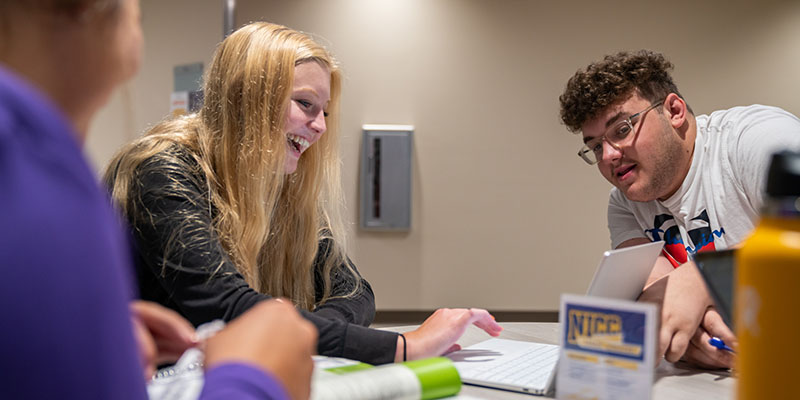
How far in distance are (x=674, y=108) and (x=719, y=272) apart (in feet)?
4.32

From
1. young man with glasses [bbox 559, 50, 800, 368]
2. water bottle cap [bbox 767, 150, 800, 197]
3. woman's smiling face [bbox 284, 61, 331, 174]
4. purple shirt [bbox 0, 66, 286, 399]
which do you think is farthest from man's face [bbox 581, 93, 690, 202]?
purple shirt [bbox 0, 66, 286, 399]

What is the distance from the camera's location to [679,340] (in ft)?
3.64

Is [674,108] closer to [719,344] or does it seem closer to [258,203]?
[719,344]

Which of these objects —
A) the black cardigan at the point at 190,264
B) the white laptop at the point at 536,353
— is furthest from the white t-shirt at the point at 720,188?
the black cardigan at the point at 190,264

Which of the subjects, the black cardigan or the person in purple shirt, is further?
the black cardigan

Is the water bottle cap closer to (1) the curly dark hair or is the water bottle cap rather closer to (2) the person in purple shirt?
(2) the person in purple shirt

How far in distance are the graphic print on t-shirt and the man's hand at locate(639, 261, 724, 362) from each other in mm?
575

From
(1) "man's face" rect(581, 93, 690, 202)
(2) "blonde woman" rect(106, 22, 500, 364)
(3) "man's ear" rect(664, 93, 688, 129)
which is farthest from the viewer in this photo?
(3) "man's ear" rect(664, 93, 688, 129)

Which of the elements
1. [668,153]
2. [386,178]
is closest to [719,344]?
[668,153]

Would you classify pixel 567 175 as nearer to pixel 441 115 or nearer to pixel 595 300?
pixel 441 115

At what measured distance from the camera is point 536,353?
1.20 meters

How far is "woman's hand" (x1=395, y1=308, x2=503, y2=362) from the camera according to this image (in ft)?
3.77

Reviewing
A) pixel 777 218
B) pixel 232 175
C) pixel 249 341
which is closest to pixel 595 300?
pixel 777 218

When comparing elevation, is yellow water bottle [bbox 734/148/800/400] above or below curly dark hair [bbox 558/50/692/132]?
below
